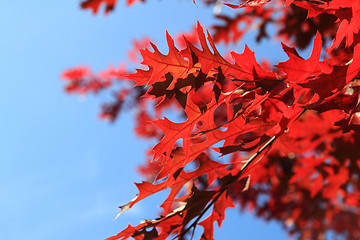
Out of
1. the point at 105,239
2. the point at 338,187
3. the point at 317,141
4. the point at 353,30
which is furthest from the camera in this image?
the point at 338,187

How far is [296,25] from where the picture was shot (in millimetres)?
3732

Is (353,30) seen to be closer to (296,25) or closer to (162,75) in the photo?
(162,75)

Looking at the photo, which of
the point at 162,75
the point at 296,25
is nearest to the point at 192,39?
the point at 296,25

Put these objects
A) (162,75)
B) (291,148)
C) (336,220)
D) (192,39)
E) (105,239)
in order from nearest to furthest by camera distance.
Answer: (162,75), (105,239), (291,148), (192,39), (336,220)

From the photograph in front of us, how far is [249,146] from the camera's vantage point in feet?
3.81

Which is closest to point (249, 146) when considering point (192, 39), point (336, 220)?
point (192, 39)

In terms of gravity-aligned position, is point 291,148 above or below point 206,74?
below

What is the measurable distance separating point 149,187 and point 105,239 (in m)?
0.21

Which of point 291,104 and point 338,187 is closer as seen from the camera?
point 291,104

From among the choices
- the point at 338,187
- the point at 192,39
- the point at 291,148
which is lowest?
the point at 338,187

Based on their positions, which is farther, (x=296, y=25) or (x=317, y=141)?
(x=296, y=25)

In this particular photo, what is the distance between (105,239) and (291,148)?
0.78 meters

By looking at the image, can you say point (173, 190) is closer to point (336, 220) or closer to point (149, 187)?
point (149, 187)

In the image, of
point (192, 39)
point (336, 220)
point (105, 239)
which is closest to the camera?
point (105, 239)
